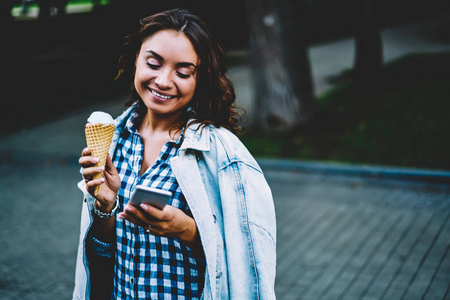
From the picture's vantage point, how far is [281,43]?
8641mm

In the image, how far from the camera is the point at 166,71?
188 cm

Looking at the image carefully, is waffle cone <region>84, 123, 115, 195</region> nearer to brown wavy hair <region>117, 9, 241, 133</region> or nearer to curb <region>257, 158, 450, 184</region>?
brown wavy hair <region>117, 9, 241, 133</region>

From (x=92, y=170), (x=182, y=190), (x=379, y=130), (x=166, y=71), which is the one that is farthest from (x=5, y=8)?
(x=379, y=130)

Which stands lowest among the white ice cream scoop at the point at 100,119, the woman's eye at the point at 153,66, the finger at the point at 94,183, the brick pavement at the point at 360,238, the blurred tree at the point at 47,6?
the brick pavement at the point at 360,238

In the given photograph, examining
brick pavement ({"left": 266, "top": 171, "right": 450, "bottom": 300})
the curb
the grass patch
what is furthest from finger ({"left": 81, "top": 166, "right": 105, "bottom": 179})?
the grass patch

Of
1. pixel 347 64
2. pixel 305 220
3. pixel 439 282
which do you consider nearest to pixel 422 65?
pixel 347 64

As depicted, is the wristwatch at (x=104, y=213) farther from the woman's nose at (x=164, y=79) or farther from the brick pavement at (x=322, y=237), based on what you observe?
the brick pavement at (x=322, y=237)

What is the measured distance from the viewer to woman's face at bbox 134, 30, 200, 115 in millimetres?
1872

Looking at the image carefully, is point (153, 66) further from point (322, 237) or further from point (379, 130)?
point (379, 130)

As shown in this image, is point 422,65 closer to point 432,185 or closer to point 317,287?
point 432,185

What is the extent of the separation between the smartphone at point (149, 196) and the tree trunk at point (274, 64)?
290 inches

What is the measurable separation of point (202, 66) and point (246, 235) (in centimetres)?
68

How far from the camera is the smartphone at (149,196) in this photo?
1479mm

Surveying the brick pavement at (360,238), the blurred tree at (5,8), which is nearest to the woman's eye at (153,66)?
the blurred tree at (5,8)
